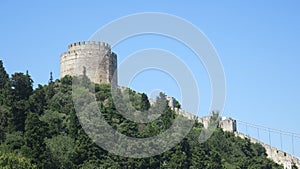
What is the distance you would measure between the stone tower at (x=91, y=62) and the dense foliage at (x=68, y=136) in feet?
9.22

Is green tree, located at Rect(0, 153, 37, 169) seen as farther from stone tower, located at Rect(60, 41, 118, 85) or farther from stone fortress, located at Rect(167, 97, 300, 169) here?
stone fortress, located at Rect(167, 97, 300, 169)

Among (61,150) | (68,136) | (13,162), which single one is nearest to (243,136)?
(68,136)

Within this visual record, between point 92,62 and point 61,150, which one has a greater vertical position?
point 92,62

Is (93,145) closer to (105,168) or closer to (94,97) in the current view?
(105,168)

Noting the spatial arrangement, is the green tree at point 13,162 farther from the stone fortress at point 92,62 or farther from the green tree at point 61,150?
the stone fortress at point 92,62

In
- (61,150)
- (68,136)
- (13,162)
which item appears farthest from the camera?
(68,136)

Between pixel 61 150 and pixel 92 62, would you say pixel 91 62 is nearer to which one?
pixel 92 62

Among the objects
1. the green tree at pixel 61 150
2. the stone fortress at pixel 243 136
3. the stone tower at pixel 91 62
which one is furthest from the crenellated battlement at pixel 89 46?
the green tree at pixel 61 150

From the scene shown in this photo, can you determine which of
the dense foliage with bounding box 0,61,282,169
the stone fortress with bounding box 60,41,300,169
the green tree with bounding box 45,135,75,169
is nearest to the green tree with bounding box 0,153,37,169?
the dense foliage with bounding box 0,61,282,169

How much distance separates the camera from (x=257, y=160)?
6850 cm

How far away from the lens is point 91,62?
71.9m

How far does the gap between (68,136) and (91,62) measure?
817 inches

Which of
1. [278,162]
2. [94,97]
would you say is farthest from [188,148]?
[278,162]

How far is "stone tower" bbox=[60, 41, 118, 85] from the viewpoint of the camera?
7175cm
